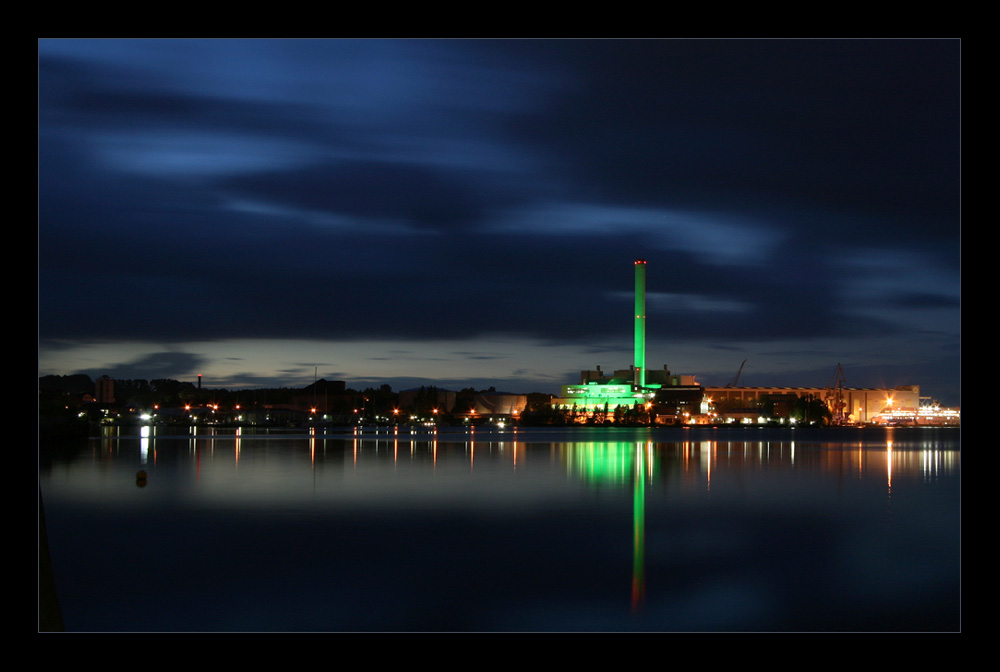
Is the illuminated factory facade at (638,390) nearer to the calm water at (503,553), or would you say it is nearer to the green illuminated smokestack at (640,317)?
the green illuminated smokestack at (640,317)

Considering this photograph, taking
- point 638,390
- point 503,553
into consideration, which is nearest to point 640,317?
point 638,390

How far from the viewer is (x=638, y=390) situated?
167875mm

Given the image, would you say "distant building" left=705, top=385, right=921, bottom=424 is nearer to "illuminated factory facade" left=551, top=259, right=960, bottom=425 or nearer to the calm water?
"illuminated factory facade" left=551, top=259, right=960, bottom=425

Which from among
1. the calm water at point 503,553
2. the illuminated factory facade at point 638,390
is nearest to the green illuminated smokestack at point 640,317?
the illuminated factory facade at point 638,390

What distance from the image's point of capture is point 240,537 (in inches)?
690

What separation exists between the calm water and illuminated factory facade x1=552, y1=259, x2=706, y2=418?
132498 millimetres

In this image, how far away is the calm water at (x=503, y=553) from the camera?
11.4 metres

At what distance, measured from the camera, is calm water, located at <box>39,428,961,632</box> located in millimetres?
11406

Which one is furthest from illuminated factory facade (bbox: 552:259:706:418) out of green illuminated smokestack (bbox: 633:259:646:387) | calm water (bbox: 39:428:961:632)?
calm water (bbox: 39:428:961:632)

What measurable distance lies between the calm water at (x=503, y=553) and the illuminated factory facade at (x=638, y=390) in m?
132
